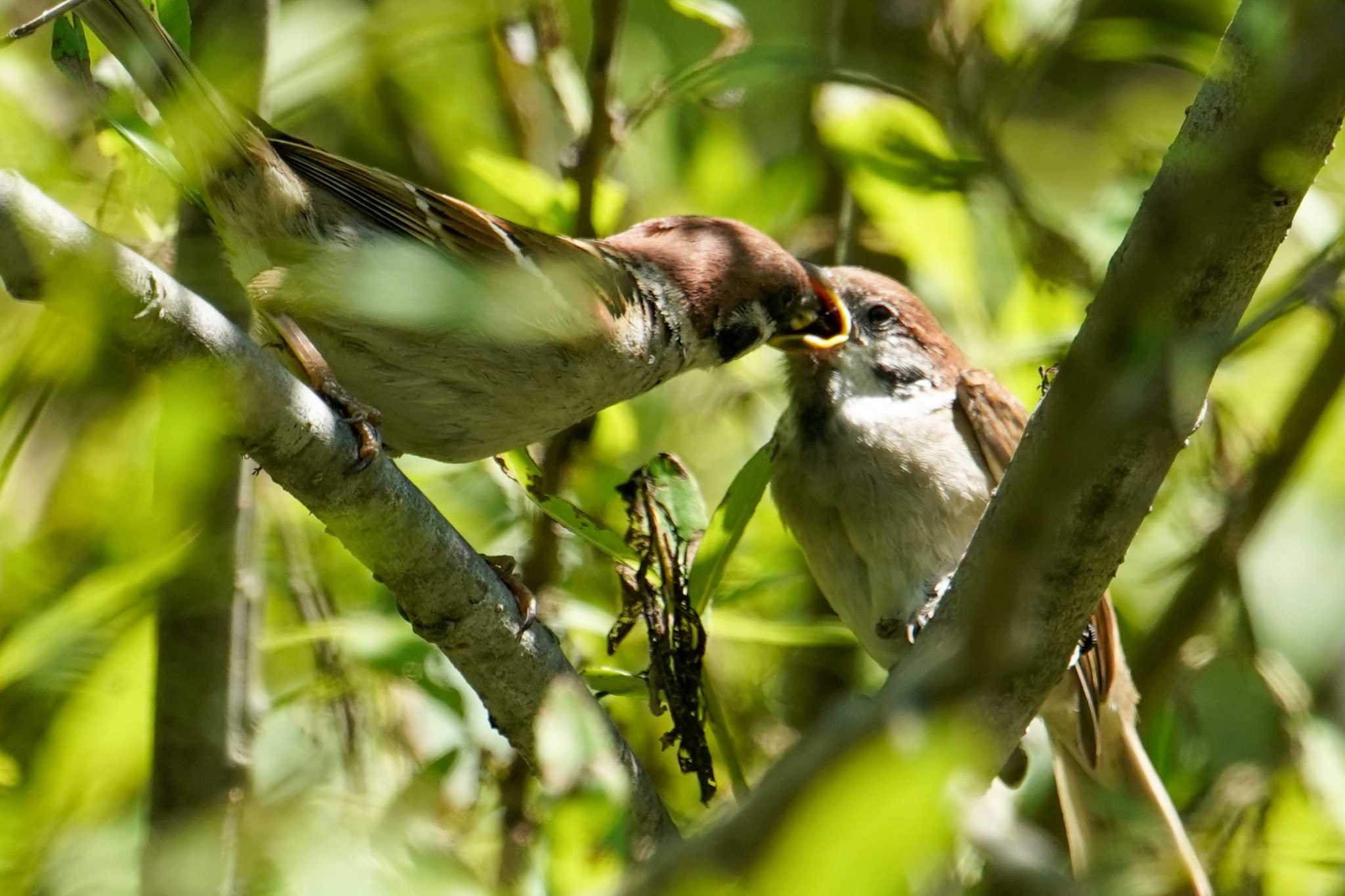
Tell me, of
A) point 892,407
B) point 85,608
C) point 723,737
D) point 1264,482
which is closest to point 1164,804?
point 1264,482

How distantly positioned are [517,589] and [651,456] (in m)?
0.93

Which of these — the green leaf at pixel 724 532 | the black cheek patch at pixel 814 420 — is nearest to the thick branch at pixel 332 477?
the green leaf at pixel 724 532

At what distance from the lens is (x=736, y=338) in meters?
3.73

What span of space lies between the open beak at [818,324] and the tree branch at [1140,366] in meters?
1.80

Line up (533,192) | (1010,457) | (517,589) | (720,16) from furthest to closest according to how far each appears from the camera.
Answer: (1010,457) → (533,192) → (720,16) → (517,589)

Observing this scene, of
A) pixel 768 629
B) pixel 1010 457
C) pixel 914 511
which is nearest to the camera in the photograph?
pixel 768 629

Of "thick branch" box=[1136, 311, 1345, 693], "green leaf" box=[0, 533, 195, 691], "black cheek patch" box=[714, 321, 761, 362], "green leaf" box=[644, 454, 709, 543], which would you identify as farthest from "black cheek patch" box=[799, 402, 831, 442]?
"green leaf" box=[0, 533, 195, 691]

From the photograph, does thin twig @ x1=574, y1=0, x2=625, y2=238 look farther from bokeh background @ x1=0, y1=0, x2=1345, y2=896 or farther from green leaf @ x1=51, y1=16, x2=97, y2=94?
green leaf @ x1=51, y1=16, x2=97, y2=94

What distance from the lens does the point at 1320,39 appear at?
0.88 meters

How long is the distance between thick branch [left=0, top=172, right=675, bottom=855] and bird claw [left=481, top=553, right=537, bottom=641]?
21 mm

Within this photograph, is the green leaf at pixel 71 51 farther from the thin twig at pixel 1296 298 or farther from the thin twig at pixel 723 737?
the thin twig at pixel 1296 298

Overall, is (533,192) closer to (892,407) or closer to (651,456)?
(651,456)

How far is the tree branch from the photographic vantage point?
0.81 meters

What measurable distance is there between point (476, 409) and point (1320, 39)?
2.18m
